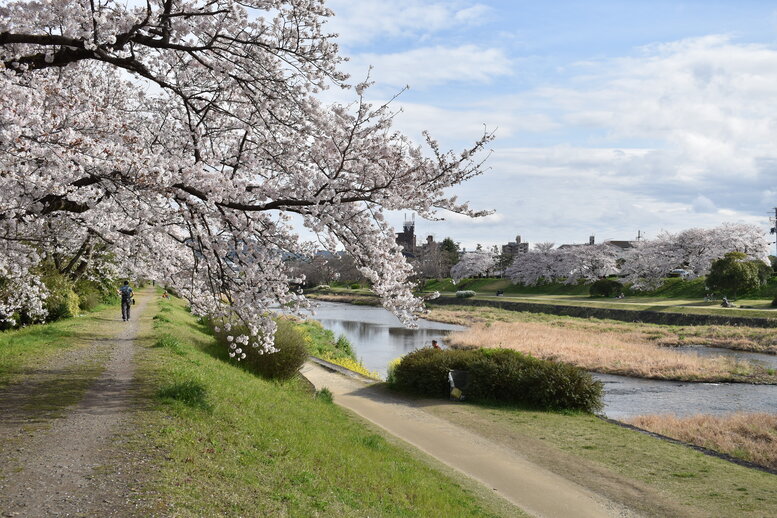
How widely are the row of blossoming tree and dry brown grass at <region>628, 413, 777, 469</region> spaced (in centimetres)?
5153

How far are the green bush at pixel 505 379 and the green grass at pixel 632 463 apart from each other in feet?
2.66

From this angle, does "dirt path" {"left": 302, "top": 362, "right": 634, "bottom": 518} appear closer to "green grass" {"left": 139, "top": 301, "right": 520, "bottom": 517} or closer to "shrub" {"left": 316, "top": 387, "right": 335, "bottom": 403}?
"shrub" {"left": 316, "top": 387, "right": 335, "bottom": 403}

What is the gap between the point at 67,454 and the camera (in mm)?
7773

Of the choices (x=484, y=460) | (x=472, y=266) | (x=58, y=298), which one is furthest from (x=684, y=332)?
(x=472, y=266)

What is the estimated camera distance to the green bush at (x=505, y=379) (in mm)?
19219

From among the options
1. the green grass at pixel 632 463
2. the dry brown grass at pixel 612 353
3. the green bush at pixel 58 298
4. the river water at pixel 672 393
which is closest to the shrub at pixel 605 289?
the dry brown grass at pixel 612 353

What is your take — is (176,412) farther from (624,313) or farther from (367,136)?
(624,313)

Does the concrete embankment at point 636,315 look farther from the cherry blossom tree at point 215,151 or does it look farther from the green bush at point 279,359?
the cherry blossom tree at point 215,151

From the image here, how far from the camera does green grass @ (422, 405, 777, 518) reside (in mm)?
11188

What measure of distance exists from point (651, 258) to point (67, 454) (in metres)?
78.8

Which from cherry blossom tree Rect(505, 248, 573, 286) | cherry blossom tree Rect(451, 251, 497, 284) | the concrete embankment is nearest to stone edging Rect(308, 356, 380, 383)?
the concrete embankment

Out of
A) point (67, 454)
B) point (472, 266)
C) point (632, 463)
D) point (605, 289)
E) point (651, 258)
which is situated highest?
point (651, 258)

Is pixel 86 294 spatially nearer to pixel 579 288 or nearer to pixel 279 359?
pixel 279 359

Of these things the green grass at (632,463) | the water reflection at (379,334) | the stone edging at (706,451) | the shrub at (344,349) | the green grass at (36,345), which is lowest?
the water reflection at (379,334)
